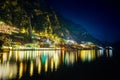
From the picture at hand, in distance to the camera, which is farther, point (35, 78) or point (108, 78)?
point (108, 78)

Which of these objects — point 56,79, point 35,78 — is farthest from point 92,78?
point 35,78

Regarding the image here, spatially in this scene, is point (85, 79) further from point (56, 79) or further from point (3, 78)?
point (3, 78)

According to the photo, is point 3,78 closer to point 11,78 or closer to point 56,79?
point 11,78

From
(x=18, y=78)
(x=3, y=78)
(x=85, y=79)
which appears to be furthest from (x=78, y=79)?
(x=3, y=78)

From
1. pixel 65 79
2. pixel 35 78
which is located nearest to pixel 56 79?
pixel 65 79

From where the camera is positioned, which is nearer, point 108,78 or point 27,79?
point 27,79

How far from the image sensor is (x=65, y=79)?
39.5 meters

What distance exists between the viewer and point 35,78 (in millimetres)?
39562

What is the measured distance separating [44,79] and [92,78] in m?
10.2

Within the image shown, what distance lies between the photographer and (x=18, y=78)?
131 ft

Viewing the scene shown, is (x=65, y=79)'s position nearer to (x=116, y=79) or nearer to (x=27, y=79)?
(x=27, y=79)

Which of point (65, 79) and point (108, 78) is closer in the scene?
point (65, 79)

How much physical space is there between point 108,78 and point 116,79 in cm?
166

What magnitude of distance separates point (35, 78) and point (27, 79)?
5.81 ft
